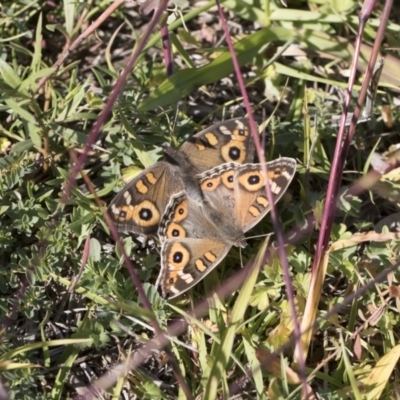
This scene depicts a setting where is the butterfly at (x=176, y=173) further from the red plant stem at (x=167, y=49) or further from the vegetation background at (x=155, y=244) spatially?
the red plant stem at (x=167, y=49)

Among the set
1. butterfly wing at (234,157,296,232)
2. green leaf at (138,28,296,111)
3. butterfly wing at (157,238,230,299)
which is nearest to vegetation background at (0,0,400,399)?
green leaf at (138,28,296,111)

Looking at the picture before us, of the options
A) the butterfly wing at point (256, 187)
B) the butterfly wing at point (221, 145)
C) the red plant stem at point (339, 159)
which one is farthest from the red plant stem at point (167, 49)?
the red plant stem at point (339, 159)

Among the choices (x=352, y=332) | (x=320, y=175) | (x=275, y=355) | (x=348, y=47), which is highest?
(x=348, y=47)

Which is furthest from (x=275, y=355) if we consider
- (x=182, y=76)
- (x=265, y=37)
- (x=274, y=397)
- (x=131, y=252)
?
(x=265, y=37)

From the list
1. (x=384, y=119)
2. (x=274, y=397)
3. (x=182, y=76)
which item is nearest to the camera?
(x=274, y=397)

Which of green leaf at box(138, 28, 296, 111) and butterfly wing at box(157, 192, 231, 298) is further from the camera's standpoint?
green leaf at box(138, 28, 296, 111)

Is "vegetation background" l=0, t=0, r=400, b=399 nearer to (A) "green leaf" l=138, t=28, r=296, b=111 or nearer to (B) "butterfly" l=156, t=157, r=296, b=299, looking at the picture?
(A) "green leaf" l=138, t=28, r=296, b=111

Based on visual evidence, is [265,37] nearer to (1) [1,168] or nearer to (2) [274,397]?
(1) [1,168]

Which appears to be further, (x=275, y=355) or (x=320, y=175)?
(x=320, y=175)
